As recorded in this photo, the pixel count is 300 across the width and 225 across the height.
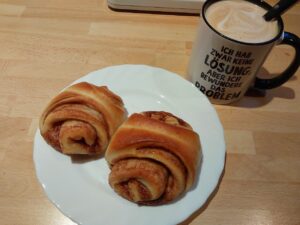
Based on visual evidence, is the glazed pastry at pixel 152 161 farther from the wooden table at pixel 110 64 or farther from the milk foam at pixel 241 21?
the milk foam at pixel 241 21

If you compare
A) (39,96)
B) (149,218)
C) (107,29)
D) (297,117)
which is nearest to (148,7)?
(107,29)

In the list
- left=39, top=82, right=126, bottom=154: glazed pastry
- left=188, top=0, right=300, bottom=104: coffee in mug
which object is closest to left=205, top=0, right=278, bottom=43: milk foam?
left=188, top=0, right=300, bottom=104: coffee in mug

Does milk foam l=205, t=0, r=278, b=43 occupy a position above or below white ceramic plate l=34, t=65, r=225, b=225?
above

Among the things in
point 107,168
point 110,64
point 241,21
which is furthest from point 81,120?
point 241,21

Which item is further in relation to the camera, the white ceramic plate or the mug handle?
the mug handle

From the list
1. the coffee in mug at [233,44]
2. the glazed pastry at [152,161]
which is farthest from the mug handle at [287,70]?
the glazed pastry at [152,161]

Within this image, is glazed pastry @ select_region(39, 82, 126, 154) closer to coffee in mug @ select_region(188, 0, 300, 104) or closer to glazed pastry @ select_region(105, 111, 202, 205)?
glazed pastry @ select_region(105, 111, 202, 205)

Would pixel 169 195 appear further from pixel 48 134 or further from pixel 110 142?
pixel 48 134

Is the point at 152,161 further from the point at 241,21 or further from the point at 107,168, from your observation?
the point at 241,21
